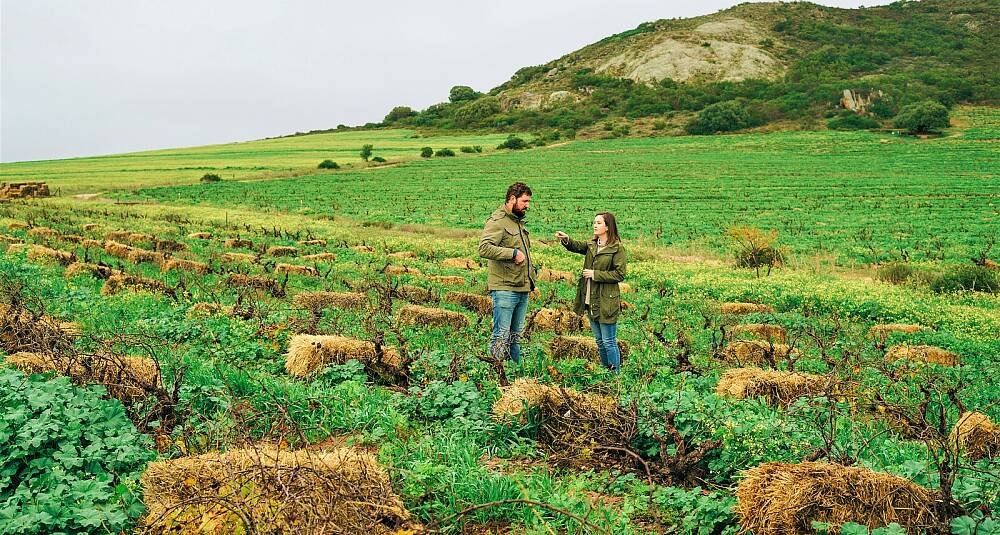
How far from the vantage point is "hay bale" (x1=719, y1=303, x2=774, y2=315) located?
13242mm

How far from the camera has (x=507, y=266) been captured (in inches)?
302

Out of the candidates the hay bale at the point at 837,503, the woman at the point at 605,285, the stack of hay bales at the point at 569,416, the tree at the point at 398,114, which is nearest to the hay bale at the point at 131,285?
the woman at the point at 605,285

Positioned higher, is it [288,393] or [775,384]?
[288,393]

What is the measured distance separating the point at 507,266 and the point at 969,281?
1479cm

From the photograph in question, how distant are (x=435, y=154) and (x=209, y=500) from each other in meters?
71.7

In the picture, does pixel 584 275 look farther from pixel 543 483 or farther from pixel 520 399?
pixel 543 483

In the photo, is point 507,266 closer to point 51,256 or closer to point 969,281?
point 51,256

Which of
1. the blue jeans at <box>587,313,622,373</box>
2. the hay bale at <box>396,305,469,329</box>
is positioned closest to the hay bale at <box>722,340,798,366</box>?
the blue jeans at <box>587,313,622,373</box>

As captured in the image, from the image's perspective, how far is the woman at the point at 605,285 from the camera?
298 inches

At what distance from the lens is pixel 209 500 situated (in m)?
3.55

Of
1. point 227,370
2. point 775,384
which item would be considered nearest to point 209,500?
point 227,370

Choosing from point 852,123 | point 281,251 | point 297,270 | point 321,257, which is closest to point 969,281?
point 297,270

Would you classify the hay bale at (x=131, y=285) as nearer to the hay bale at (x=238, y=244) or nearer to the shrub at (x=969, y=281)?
the hay bale at (x=238, y=244)

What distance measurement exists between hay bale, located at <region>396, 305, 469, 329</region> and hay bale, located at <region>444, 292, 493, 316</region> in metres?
1.78
